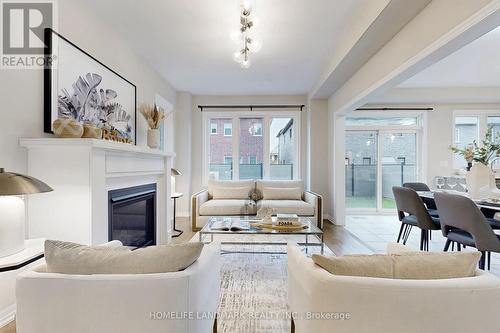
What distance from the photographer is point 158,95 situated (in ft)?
15.2

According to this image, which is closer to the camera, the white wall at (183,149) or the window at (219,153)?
the white wall at (183,149)

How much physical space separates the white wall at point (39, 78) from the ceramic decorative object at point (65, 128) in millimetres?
178

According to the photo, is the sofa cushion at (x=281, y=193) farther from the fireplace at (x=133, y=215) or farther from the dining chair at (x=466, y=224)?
the dining chair at (x=466, y=224)

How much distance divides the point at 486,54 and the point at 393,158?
280 centimetres

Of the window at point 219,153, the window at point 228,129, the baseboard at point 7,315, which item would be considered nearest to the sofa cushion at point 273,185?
the window at point 219,153

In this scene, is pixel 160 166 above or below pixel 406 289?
above

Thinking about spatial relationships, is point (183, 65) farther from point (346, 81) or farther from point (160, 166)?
point (346, 81)

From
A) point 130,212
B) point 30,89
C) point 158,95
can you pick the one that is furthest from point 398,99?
point 30,89

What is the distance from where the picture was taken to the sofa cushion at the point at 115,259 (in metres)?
1.12

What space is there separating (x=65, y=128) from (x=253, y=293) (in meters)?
2.03

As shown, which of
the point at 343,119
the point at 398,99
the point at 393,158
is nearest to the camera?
the point at 343,119

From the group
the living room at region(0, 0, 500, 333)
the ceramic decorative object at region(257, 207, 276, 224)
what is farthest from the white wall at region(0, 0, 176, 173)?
the ceramic decorative object at region(257, 207, 276, 224)

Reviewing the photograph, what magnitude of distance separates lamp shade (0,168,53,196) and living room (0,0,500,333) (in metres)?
0.01

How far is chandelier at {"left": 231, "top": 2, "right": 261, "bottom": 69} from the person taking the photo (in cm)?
244
